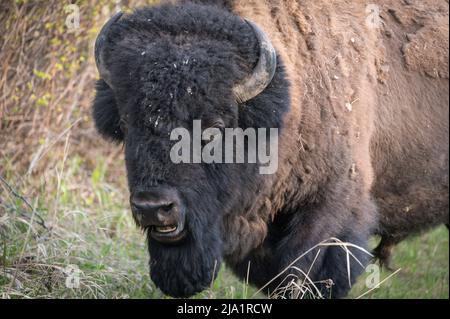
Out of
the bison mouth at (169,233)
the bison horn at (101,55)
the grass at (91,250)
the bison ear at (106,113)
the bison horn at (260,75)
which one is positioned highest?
the bison horn at (260,75)

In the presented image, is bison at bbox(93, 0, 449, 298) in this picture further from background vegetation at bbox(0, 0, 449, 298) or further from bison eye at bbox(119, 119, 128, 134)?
background vegetation at bbox(0, 0, 449, 298)

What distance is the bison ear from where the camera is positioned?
482 cm

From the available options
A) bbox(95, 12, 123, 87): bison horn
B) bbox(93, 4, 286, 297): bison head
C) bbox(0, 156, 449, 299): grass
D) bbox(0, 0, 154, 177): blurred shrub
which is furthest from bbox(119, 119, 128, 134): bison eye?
bbox(0, 0, 154, 177): blurred shrub

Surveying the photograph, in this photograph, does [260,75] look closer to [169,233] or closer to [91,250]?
[169,233]

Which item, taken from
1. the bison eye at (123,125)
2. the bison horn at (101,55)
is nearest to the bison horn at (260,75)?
the bison eye at (123,125)

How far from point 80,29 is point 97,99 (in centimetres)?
245

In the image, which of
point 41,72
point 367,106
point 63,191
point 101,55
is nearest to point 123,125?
point 101,55

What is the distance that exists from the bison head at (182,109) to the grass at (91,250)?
924 millimetres

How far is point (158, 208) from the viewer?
4164 mm

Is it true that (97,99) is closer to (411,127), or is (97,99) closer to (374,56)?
(374,56)

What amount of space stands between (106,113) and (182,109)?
2.46ft

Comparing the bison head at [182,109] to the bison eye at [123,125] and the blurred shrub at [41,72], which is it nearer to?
the bison eye at [123,125]

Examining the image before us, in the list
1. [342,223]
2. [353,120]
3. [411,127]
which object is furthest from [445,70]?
[342,223]

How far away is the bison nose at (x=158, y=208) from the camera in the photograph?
164 inches
